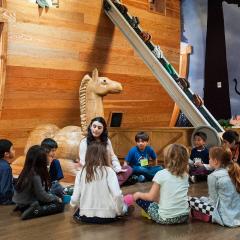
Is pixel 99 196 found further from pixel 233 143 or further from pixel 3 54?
pixel 3 54

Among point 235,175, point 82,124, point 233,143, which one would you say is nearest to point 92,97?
point 82,124

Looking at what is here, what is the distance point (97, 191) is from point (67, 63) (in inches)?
166

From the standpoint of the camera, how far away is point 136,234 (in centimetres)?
321

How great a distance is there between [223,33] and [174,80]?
3066 millimetres

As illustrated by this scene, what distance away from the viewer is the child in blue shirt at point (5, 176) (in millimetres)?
4102

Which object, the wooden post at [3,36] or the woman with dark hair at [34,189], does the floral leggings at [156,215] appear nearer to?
the woman with dark hair at [34,189]

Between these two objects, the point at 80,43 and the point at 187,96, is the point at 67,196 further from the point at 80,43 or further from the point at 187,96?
the point at 80,43

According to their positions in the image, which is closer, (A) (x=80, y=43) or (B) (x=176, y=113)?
(A) (x=80, y=43)

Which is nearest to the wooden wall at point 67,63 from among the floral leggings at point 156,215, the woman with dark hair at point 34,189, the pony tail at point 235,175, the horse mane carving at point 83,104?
the horse mane carving at point 83,104

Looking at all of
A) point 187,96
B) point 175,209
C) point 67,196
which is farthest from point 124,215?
point 187,96

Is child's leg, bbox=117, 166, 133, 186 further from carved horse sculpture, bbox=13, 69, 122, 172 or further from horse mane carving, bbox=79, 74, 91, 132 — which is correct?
horse mane carving, bbox=79, 74, 91, 132

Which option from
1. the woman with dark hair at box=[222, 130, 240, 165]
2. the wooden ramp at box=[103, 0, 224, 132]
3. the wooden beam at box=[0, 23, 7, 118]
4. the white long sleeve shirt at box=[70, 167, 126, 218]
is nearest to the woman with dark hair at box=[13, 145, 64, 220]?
the white long sleeve shirt at box=[70, 167, 126, 218]

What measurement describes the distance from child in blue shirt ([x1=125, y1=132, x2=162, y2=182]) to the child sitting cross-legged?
202cm

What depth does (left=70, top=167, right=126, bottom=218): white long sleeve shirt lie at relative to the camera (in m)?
3.36
